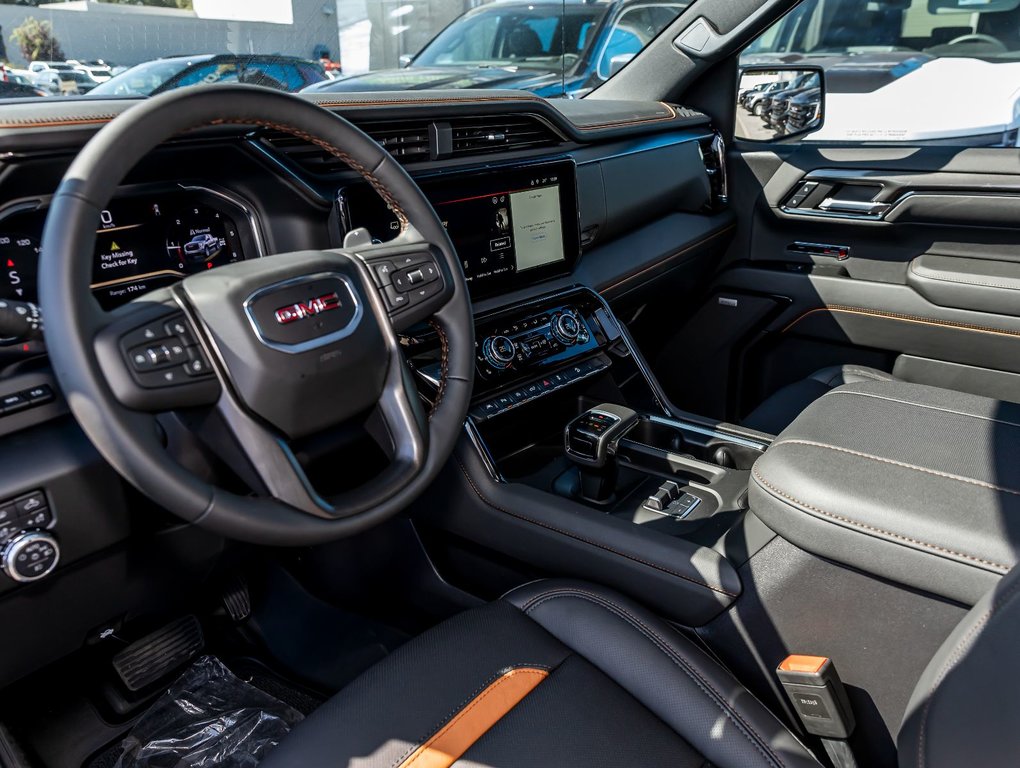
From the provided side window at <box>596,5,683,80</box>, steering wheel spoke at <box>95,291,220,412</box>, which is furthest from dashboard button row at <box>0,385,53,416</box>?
side window at <box>596,5,683,80</box>

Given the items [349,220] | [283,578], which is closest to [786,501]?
[349,220]

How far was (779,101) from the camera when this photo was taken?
2504mm

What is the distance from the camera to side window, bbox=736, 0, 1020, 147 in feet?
11.2

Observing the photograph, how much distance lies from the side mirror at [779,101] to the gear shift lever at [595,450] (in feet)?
4.37

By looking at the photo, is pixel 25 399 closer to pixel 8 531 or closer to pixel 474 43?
pixel 8 531

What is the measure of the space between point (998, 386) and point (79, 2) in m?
2.20

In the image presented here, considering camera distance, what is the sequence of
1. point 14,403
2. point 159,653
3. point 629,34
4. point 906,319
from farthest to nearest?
point 629,34 < point 906,319 < point 159,653 < point 14,403

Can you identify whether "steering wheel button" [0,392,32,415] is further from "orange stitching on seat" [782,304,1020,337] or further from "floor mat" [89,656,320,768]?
"orange stitching on seat" [782,304,1020,337]

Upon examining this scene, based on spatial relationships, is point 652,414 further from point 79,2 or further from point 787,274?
point 79,2

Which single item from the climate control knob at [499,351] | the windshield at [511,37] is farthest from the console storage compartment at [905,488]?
the windshield at [511,37]

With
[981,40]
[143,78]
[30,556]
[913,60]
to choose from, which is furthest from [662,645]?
[981,40]

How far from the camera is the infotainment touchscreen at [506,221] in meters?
1.67

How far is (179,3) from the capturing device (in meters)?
1.35

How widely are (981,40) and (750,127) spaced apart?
2049mm
